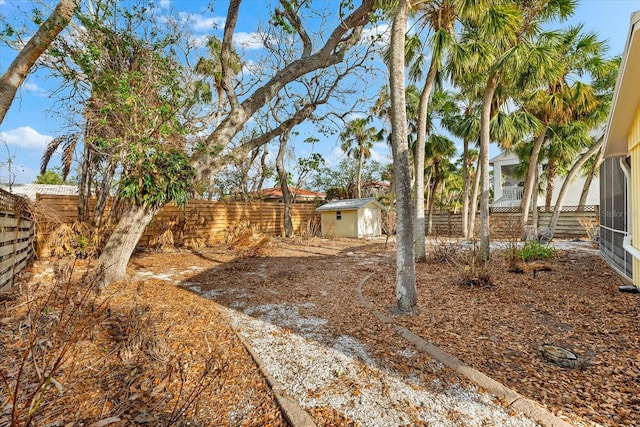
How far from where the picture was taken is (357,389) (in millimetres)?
2561

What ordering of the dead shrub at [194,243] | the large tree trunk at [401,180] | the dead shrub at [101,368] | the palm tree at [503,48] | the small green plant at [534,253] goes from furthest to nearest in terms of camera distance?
the dead shrub at [194,243], the small green plant at [534,253], the palm tree at [503,48], the large tree trunk at [401,180], the dead shrub at [101,368]

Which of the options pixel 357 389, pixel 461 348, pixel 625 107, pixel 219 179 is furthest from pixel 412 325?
pixel 219 179

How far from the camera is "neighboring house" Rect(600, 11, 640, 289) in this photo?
12.3ft

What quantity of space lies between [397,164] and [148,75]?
17.1 ft


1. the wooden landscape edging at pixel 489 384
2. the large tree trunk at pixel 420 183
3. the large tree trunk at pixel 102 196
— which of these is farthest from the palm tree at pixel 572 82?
the large tree trunk at pixel 102 196

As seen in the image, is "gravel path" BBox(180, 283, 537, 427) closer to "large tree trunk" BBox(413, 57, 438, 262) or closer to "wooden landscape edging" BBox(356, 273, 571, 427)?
"wooden landscape edging" BBox(356, 273, 571, 427)

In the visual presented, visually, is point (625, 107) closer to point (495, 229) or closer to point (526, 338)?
point (526, 338)

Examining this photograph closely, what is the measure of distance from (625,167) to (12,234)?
35.1 ft

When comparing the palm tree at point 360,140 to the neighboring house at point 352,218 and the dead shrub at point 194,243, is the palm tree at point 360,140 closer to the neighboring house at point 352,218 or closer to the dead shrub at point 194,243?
the neighboring house at point 352,218

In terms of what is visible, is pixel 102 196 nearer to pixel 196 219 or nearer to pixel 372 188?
pixel 196 219

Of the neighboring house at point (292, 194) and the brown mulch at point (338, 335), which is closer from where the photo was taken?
the brown mulch at point (338, 335)

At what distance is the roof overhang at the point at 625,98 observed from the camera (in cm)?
332

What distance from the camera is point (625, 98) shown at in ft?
14.4

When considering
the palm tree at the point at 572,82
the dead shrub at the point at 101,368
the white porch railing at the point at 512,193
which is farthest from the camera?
the white porch railing at the point at 512,193
